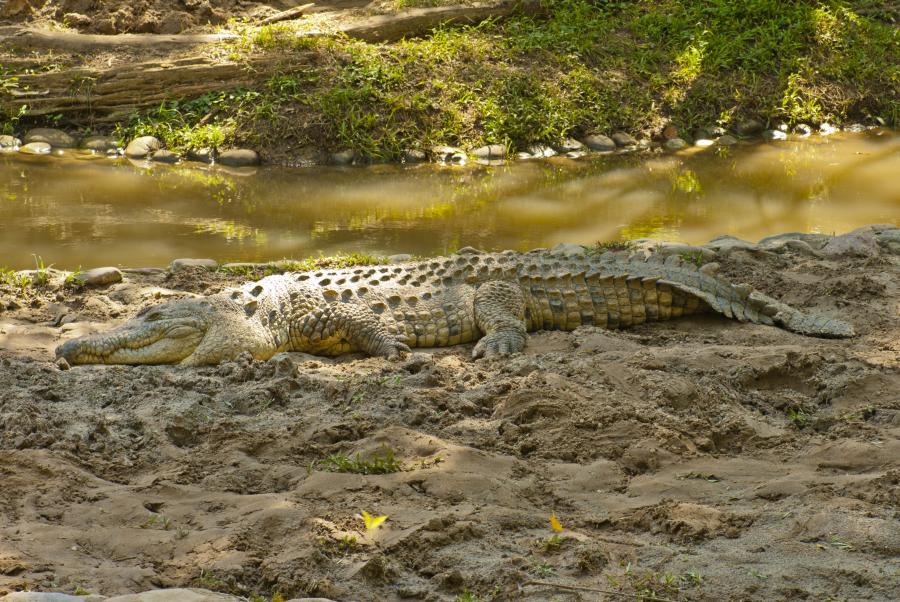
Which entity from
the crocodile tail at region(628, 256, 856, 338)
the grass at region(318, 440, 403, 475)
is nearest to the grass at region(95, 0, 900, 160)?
the crocodile tail at region(628, 256, 856, 338)

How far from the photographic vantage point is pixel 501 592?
2.90 m

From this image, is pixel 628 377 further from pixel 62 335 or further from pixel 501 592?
pixel 62 335

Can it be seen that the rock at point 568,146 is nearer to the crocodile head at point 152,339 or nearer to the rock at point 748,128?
the rock at point 748,128

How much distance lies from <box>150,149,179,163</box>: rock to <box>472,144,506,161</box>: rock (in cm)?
336

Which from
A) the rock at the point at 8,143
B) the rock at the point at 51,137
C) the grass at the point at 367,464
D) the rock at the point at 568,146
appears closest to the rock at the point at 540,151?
the rock at the point at 568,146

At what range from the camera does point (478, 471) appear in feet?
12.5

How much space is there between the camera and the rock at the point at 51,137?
470 inches

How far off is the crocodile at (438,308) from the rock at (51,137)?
6.94 metres

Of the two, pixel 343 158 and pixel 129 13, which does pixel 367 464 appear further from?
pixel 129 13

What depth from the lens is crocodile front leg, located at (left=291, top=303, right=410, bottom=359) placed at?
5.83 meters

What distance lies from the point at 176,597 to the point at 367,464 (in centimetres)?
126

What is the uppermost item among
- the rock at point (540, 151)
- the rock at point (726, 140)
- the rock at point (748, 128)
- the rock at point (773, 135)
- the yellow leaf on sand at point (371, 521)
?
the rock at point (748, 128)

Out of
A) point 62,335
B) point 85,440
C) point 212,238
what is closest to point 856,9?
point 212,238

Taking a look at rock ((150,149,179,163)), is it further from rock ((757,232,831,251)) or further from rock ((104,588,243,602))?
rock ((104,588,243,602))
